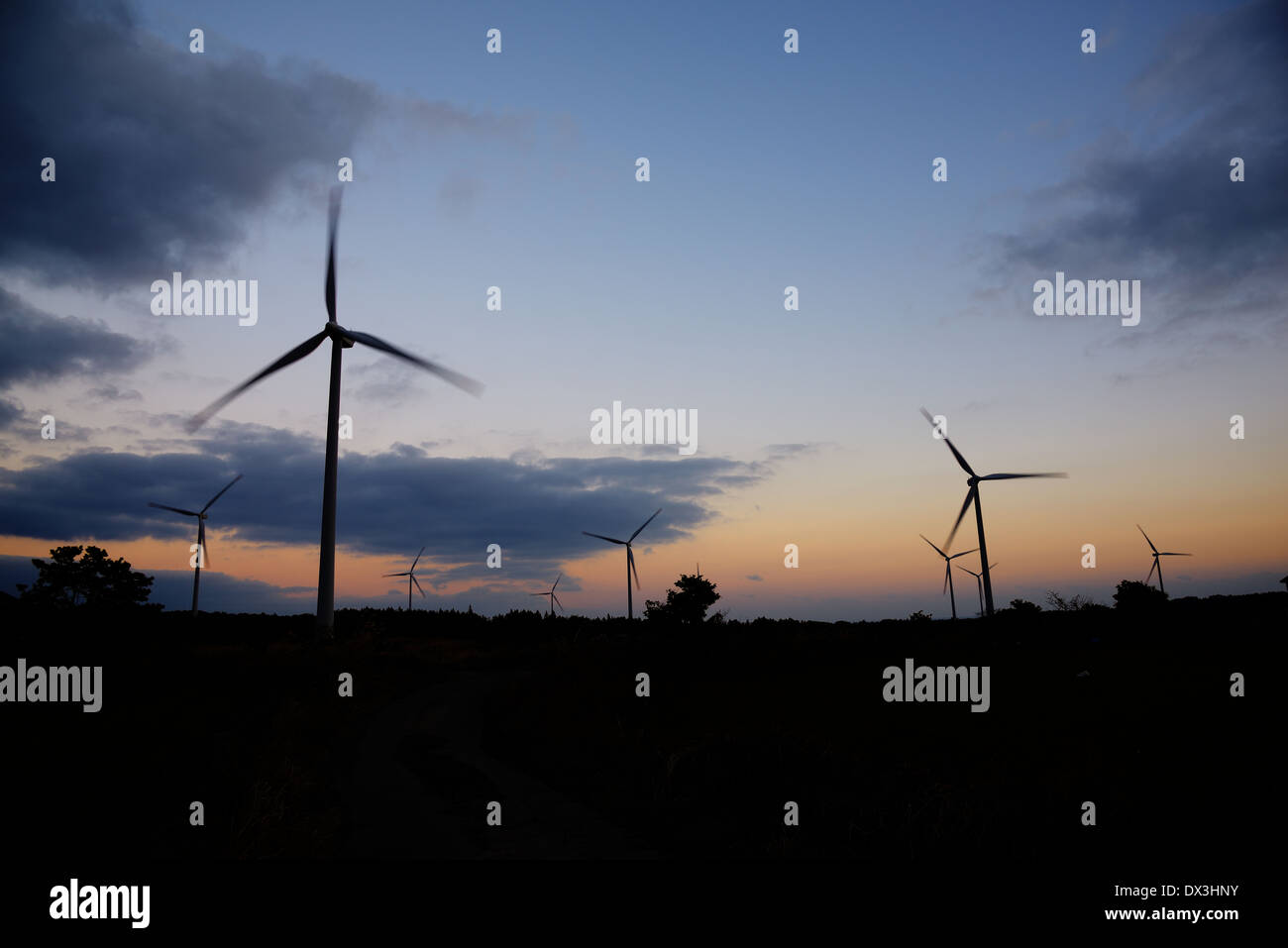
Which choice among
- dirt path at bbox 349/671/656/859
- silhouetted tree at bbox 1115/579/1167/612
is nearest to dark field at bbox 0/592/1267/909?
dirt path at bbox 349/671/656/859

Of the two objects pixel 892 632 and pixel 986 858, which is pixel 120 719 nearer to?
pixel 986 858

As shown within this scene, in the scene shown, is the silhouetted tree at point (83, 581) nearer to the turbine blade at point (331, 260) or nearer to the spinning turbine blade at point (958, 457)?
the turbine blade at point (331, 260)

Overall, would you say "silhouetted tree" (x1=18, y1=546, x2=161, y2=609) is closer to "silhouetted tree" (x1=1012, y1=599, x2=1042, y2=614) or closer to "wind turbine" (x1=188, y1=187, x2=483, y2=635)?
"wind turbine" (x1=188, y1=187, x2=483, y2=635)

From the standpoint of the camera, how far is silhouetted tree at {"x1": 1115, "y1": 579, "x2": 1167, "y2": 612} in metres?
64.0

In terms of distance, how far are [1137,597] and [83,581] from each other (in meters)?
101

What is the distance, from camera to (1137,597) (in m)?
65.3

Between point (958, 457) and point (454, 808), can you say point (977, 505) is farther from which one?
point (454, 808)

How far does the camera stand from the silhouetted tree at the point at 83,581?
69875 mm

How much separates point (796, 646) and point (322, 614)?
32870 mm

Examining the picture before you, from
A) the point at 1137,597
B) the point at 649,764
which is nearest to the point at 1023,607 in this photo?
the point at 1137,597

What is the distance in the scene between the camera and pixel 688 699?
36.0m

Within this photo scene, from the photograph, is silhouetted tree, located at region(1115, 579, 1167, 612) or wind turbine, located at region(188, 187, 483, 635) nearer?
wind turbine, located at region(188, 187, 483, 635)

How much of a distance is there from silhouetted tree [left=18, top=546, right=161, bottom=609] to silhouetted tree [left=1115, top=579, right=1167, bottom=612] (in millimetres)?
95877
